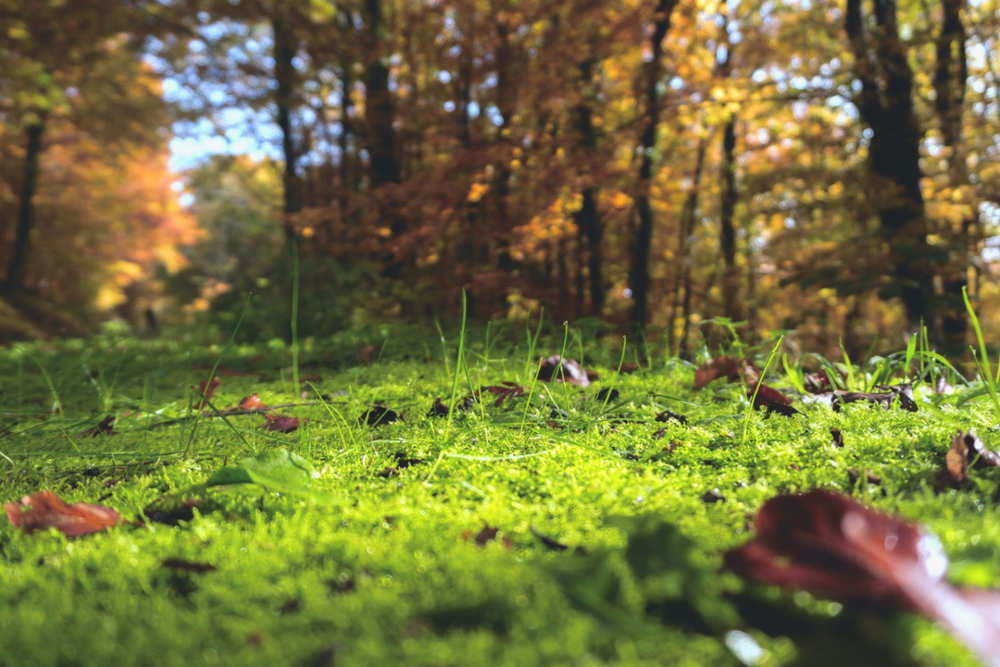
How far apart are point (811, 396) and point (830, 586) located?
1.35 metres

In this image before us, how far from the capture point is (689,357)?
314 centimetres

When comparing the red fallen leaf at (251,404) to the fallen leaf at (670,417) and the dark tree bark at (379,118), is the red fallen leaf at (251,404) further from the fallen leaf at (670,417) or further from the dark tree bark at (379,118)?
the dark tree bark at (379,118)

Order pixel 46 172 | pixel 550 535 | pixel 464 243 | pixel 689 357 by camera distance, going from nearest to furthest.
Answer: pixel 550 535, pixel 689 357, pixel 464 243, pixel 46 172

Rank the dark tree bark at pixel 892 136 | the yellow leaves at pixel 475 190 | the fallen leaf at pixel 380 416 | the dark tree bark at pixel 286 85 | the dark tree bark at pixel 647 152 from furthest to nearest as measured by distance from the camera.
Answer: the dark tree bark at pixel 286 85, the dark tree bark at pixel 647 152, the yellow leaves at pixel 475 190, the dark tree bark at pixel 892 136, the fallen leaf at pixel 380 416

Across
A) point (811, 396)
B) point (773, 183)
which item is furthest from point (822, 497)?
point (773, 183)

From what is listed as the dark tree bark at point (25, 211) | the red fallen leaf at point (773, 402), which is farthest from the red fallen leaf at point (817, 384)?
the dark tree bark at point (25, 211)

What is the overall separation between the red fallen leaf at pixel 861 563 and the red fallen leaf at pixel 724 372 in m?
1.44

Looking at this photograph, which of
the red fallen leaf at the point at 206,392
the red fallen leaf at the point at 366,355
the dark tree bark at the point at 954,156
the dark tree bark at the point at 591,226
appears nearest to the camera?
the red fallen leaf at the point at 206,392

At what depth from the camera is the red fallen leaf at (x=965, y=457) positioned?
933 mm

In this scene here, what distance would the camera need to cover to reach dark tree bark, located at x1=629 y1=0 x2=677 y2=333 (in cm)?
537

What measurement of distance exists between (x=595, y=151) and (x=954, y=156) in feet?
11.5

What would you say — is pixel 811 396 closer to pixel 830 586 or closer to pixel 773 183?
pixel 830 586

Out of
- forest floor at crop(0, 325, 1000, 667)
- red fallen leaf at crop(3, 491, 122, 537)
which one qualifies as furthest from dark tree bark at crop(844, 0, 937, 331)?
red fallen leaf at crop(3, 491, 122, 537)

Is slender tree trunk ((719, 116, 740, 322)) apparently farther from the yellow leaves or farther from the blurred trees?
the blurred trees
